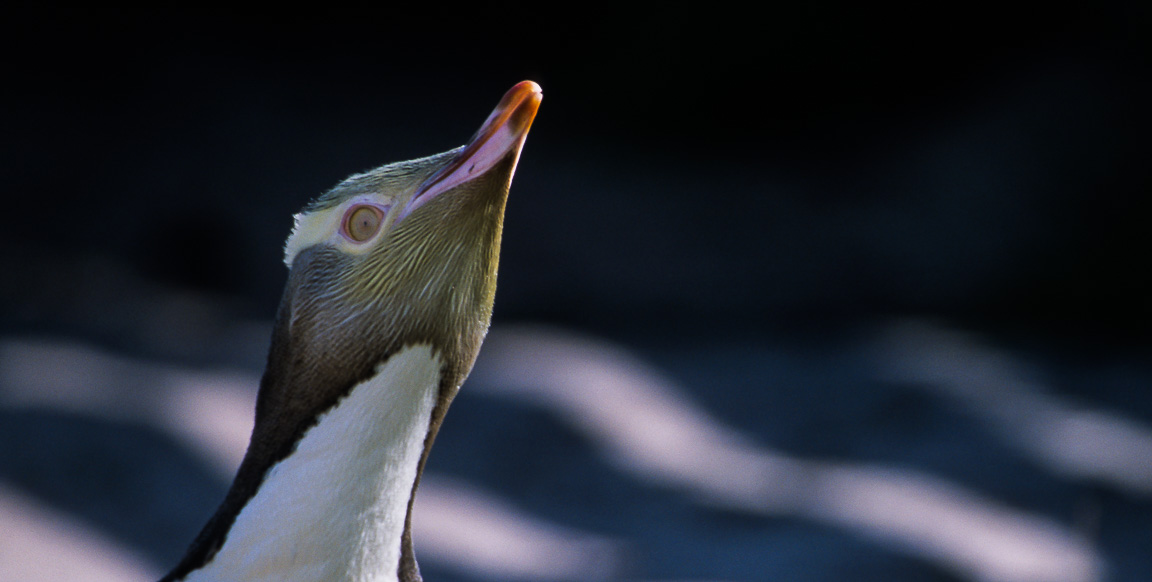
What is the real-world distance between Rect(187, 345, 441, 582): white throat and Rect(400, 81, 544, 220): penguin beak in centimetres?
12

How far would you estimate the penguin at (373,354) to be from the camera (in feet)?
2.31

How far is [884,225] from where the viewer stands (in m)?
3.04

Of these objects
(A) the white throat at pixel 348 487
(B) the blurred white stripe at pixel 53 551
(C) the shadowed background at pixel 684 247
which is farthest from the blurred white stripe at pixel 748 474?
(A) the white throat at pixel 348 487

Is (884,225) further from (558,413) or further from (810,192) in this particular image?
(558,413)

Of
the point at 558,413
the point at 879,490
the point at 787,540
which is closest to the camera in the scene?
the point at 787,540

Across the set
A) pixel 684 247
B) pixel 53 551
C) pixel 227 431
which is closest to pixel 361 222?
pixel 53 551

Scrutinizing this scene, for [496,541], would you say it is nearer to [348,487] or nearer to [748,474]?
[748,474]

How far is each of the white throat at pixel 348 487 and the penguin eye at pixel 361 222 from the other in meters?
0.09

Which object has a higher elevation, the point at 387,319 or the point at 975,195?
the point at 975,195

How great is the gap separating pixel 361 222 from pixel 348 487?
183 millimetres

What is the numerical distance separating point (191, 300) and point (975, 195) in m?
2.15

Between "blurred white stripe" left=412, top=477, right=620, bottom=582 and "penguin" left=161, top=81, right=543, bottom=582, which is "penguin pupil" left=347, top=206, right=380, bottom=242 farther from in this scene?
"blurred white stripe" left=412, top=477, right=620, bottom=582

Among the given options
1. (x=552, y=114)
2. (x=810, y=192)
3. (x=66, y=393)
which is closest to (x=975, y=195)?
(x=810, y=192)

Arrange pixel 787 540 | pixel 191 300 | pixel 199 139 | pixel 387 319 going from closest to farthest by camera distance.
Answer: pixel 387 319 < pixel 787 540 < pixel 191 300 < pixel 199 139
